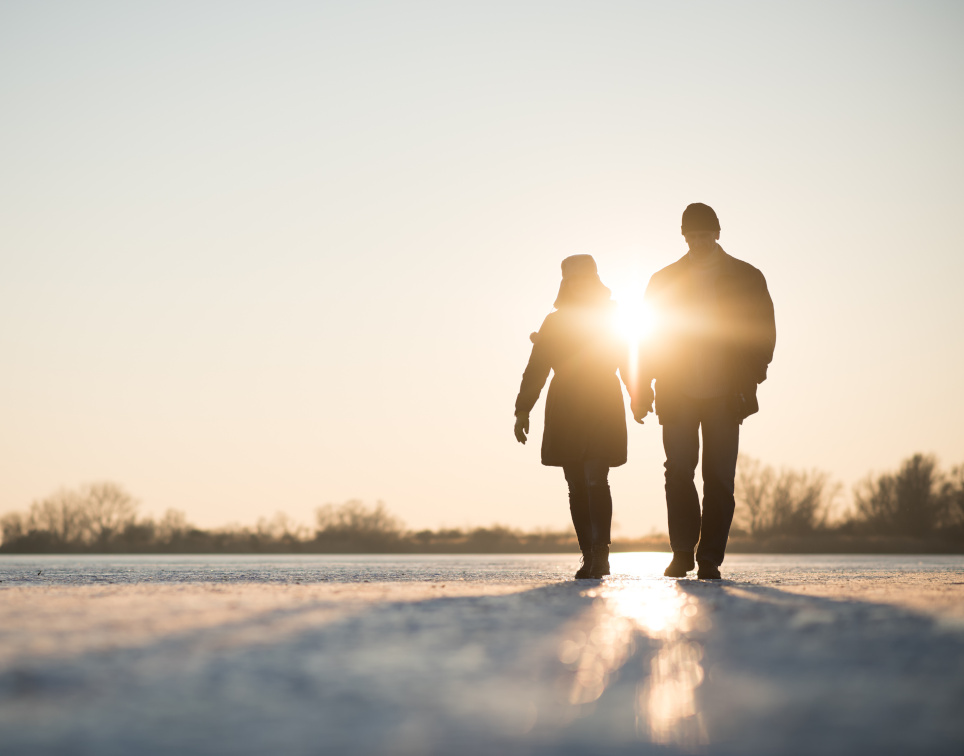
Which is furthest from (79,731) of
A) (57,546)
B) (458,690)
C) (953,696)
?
(57,546)

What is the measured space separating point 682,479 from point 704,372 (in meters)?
0.70

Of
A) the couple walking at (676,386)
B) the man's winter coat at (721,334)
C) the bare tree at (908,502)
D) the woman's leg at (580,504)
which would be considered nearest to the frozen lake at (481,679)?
the couple walking at (676,386)

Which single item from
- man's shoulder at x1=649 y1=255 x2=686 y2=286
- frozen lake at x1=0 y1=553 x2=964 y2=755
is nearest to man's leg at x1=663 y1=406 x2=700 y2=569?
man's shoulder at x1=649 y1=255 x2=686 y2=286

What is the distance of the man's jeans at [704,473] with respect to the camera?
6.47 metres

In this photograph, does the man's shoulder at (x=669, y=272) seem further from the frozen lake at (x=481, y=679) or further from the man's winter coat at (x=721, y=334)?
the frozen lake at (x=481, y=679)

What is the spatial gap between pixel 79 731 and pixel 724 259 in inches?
232

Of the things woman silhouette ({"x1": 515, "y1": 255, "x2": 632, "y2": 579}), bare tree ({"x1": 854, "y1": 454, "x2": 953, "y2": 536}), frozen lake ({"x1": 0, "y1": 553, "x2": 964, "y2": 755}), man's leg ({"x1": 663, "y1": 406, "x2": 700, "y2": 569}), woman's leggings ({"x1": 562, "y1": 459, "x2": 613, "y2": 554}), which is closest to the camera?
frozen lake ({"x1": 0, "y1": 553, "x2": 964, "y2": 755})

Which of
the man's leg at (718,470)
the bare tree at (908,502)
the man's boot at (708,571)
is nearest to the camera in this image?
the man's boot at (708,571)

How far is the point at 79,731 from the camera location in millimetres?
1558

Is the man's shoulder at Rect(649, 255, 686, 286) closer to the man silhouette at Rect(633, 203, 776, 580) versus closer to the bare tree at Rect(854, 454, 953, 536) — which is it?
the man silhouette at Rect(633, 203, 776, 580)

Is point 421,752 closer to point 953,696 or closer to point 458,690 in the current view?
point 458,690

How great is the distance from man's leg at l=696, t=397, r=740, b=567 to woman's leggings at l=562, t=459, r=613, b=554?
62cm

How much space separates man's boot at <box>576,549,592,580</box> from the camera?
249 inches

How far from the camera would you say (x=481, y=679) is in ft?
6.49
